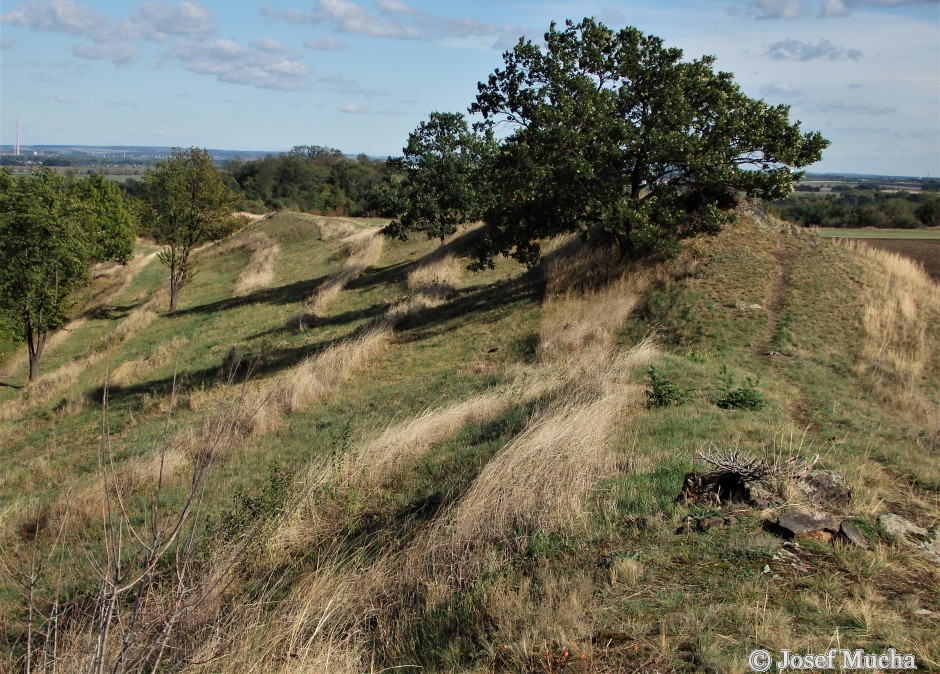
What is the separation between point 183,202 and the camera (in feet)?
96.0

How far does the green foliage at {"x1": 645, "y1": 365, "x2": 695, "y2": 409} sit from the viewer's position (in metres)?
8.27

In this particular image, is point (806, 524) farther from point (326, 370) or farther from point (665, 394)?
point (326, 370)

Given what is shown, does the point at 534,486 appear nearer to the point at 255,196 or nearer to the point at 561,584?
the point at 561,584

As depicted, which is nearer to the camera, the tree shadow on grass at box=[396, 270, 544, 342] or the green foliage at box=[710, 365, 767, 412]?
the green foliage at box=[710, 365, 767, 412]

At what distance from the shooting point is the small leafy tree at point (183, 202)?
2880 centimetres

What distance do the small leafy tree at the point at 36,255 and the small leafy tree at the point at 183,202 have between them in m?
4.53

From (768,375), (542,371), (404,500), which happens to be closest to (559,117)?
(542,371)

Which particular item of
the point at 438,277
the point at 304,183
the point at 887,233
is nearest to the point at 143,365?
the point at 438,277

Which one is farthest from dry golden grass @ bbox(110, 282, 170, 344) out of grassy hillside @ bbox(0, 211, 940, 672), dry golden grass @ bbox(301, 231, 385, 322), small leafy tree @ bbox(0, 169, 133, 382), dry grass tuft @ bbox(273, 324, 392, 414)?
dry grass tuft @ bbox(273, 324, 392, 414)

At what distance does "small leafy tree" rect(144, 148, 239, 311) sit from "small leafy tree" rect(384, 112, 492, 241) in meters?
9.65

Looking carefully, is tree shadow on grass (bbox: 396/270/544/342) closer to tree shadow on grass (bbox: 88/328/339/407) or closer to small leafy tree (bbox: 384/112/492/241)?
tree shadow on grass (bbox: 88/328/339/407)

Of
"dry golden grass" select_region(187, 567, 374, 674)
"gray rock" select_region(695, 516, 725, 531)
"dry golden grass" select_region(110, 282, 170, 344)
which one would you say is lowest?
"dry golden grass" select_region(110, 282, 170, 344)

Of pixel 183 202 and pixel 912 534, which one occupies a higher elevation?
pixel 183 202

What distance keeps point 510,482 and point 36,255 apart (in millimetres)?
22969
